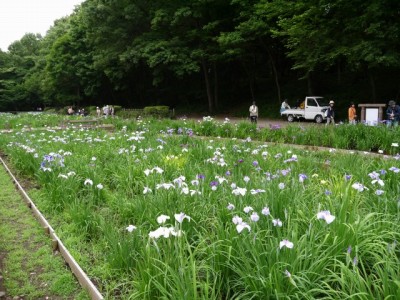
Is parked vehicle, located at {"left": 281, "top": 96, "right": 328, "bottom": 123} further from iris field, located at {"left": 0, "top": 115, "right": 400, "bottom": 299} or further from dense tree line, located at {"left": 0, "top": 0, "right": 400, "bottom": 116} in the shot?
iris field, located at {"left": 0, "top": 115, "right": 400, "bottom": 299}

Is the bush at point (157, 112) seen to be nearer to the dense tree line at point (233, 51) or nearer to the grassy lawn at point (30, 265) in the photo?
the dense tree line at point (233, 51)

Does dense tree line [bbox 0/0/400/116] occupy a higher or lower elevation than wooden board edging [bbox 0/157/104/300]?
higher

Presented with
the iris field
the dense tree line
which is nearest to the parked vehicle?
the dense tree line

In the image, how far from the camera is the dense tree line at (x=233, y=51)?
51.9 feet

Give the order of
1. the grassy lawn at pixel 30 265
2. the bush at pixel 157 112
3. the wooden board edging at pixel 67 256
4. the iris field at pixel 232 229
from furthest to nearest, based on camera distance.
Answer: the bush at pixel 157 112 → the grassy lawn at pixel 30 265 → the wooden board edging at pixel 67 256 → the iris field at pixel 232 229

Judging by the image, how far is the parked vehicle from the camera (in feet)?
63.7

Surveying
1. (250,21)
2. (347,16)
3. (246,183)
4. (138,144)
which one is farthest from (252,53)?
(246,183)

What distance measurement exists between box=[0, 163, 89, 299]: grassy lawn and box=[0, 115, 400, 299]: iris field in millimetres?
201

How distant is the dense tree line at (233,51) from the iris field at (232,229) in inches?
490

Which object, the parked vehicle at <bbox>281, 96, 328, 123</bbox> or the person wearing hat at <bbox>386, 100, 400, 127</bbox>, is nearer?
the person wearing hat at <bbox>386, 100, 400, 127</bbox>

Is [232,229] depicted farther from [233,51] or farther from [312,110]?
[233,51]

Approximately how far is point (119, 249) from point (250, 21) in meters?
20.3

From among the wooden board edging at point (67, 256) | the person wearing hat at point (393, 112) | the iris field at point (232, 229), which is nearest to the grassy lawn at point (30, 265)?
the wooden board edging at point (67, 256)

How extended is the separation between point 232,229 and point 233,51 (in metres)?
20.2
